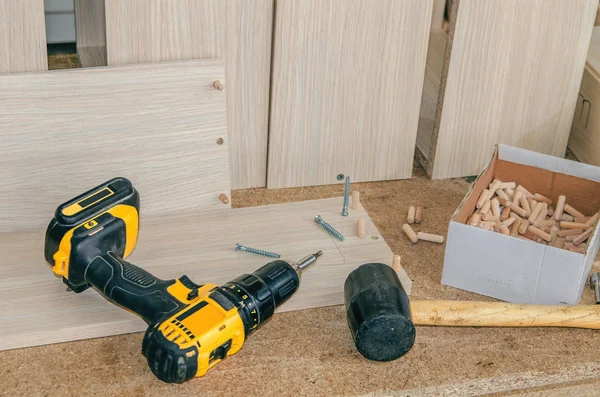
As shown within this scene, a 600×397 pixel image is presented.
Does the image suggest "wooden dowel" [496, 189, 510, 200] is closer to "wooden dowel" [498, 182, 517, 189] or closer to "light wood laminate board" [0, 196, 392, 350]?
"wooden dowel" [498, 182, 517, 189]

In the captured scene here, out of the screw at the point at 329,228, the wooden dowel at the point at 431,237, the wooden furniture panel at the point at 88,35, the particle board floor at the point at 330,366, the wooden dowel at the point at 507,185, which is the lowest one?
the particle board floor at the point at 330,366

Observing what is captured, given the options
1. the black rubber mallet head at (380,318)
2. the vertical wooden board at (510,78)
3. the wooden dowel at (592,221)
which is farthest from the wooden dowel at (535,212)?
the black rubber mallet head at (380,318)

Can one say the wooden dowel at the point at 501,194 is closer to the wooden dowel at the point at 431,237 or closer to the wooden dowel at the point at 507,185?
the wooden dowel at the point at 507,185

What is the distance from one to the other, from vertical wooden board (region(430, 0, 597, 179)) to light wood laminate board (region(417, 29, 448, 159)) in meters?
0.12

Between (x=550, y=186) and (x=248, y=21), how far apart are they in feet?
2.40

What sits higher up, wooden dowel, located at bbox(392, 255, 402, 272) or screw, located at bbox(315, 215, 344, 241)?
screw, located at bbox(315, 215, 344, 241)

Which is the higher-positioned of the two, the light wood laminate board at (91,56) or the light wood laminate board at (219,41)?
the light wood laminate board at (219,41)

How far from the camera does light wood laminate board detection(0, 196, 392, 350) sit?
4.91ft

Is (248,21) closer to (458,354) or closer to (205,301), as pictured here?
(205,301)

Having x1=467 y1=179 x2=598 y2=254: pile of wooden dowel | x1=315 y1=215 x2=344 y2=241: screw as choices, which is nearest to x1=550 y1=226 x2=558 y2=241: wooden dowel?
x1=467 y1=179 x2=598 y2=254: pile of wooden dowel

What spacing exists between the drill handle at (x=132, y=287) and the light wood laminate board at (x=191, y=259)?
0.07 m

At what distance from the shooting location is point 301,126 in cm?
184

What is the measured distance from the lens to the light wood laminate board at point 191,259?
4.91 ft

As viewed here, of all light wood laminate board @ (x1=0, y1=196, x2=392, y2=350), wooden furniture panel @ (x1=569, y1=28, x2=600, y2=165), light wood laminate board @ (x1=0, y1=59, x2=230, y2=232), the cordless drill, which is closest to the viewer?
the cordless drill
